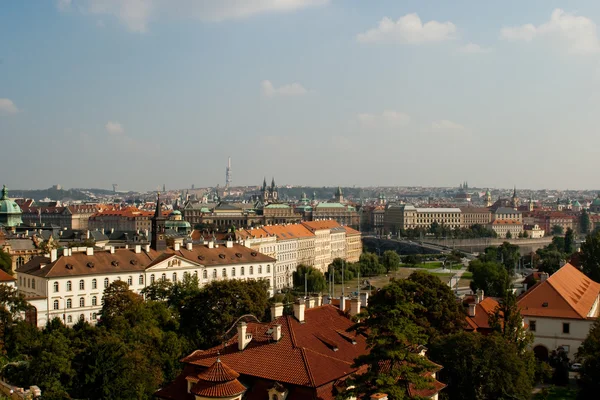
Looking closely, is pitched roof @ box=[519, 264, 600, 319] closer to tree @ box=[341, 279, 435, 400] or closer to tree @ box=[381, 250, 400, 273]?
tree @ box=[341, 279, 435, 400]

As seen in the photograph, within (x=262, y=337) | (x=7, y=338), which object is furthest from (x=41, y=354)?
(x=262, y=337)

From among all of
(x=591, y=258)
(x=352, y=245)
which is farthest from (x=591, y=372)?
(x=352, y=245)

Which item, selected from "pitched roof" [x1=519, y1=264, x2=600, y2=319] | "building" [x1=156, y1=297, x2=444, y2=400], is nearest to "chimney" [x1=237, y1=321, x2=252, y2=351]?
"building" [x1=156, y1=297, x2=444, y2=400]

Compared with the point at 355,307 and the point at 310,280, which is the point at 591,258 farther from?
the point at 355,307

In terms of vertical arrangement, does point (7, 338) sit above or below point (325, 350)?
below

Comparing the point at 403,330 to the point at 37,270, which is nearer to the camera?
the point at 403,330

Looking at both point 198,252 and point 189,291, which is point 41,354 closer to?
point 189,291
